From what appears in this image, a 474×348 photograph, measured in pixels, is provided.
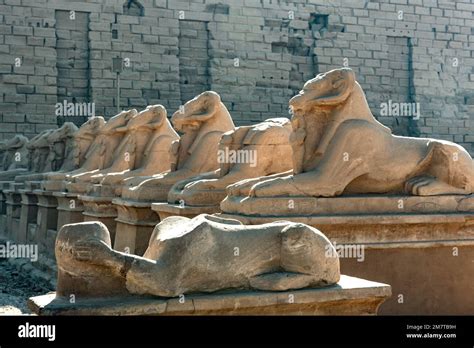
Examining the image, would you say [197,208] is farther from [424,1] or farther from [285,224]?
[424,1]

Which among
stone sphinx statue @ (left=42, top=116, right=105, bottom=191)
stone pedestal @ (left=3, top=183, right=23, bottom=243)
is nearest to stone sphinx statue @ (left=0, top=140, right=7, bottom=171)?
stone pedestal @ (left=3, top=183, right=23, bottom=243)

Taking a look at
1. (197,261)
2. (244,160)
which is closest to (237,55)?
(244,160)

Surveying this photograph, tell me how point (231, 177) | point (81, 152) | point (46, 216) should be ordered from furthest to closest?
1. point (81, 152)
2. point (46, 216)
3. point (231, 177)

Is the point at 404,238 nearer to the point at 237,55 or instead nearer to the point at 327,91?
the point at 327,91

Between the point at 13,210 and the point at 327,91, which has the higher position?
the point at 327,91

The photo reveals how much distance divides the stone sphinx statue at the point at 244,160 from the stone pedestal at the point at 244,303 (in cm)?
278

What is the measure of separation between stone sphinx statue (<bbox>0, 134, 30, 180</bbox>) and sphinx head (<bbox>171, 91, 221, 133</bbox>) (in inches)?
258

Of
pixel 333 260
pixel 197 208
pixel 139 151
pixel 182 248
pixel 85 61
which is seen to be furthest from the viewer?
pixel 85 61

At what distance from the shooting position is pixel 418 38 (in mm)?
22766

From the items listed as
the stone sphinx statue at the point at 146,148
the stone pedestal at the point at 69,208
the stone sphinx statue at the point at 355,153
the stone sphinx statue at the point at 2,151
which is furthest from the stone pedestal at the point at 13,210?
the stone sphinx statue at the point at 355,153

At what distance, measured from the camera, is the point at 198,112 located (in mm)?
7723

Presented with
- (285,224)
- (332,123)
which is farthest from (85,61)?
(285,224)

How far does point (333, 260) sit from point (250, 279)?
45 cm

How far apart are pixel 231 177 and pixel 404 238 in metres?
1.71
